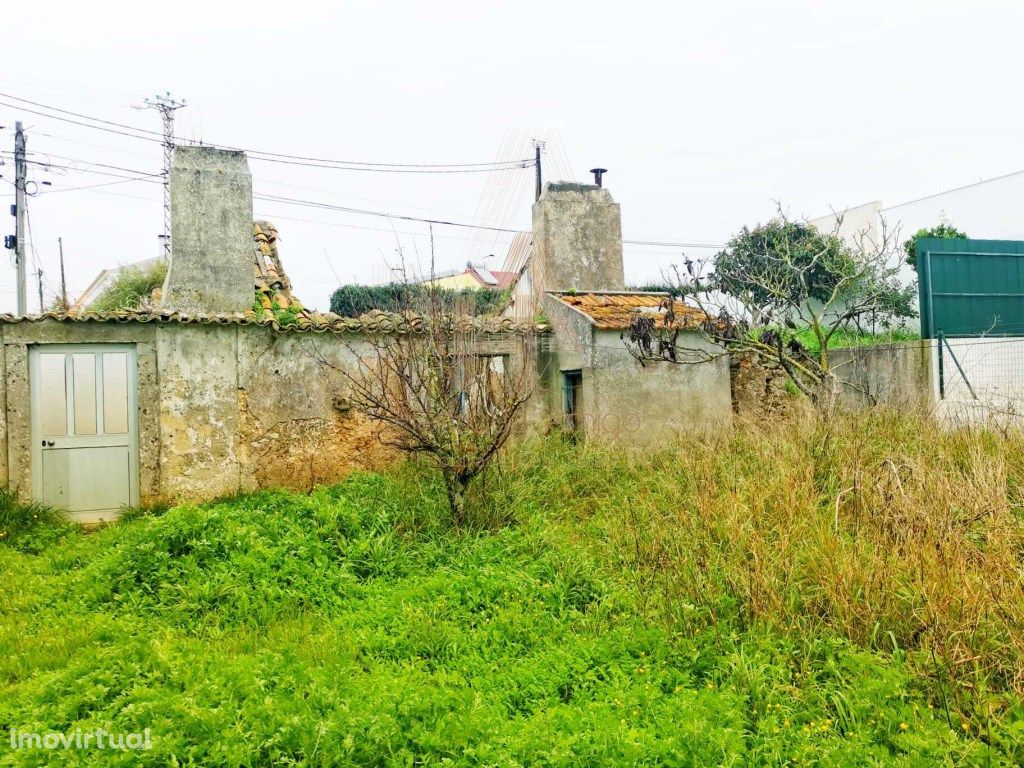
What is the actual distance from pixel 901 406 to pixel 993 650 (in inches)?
205

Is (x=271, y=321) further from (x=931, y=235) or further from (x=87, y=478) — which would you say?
(x=931, y=235)

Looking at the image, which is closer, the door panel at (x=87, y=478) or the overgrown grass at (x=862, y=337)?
the door panel at (x=87, y=478)

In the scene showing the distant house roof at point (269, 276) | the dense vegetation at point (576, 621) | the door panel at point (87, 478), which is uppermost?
the distant house roof at point (269, 276)

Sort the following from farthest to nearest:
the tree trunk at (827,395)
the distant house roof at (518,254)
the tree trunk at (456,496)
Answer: the distant house roof at (518,254) → the tree trunk at (827,395) → the tree trunk at (456,496)

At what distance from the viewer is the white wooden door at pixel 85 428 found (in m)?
8.00

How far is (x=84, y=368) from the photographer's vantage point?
818cm

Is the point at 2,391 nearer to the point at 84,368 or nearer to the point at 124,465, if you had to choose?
the point at 84,368

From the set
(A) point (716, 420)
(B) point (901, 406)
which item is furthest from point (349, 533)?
(B) point (901, 406)

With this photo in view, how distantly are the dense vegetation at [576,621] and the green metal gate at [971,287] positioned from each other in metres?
4.48

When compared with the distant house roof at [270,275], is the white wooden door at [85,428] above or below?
below

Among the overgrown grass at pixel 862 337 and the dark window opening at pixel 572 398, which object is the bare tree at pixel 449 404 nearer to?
the dark window opening at pixel 572 398

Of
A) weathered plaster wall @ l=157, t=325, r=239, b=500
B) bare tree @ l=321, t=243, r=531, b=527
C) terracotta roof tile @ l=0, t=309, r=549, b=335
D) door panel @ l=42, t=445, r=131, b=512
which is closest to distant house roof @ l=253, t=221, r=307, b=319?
terracotta roof tile @ l=0, t=309, r=549, b=335

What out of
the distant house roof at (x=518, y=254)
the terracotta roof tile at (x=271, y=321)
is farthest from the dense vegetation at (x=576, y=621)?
the distant house roof at (x=518, y=254)

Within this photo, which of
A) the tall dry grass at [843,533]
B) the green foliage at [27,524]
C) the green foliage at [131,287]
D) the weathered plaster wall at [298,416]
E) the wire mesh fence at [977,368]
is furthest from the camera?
the green foliage at [131,287]
